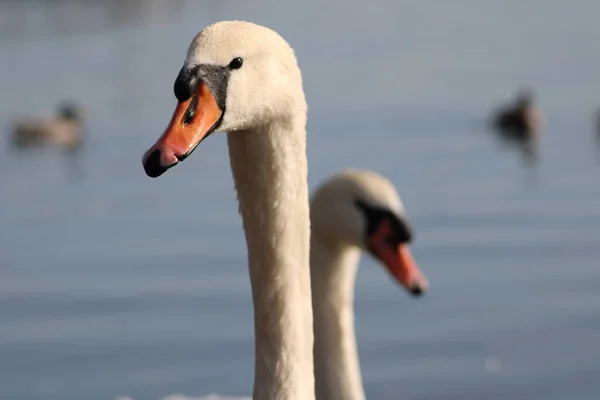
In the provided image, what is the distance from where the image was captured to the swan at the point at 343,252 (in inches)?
291

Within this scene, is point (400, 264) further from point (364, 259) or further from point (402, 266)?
point (364, 259)

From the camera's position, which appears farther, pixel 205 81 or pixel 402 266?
pixel 402 266

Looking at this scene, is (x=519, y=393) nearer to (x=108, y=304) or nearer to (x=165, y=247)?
(x=108, y=304)

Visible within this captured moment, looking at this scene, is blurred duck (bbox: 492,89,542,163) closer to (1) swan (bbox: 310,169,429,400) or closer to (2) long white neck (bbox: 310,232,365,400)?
(1) swan (bbox: 310,169,429,400)

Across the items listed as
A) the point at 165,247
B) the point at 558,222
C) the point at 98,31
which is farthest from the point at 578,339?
the point at 98,31

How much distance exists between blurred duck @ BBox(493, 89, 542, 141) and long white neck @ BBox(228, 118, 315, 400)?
15579 mm

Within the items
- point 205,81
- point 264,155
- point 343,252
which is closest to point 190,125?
point 205,81

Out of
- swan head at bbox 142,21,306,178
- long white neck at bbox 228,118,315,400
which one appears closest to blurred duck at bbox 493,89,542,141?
long white neck at bbox 228,118,315,400

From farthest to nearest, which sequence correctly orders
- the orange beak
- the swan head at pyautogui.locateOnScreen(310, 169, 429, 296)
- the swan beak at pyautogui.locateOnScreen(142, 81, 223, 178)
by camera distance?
the orange beak, the swan head at pyautogui.locateOnScreen(310, 169, 429, 296), the swan beak at pyautogui.locateOnScreen(142, 81, 223, 178)

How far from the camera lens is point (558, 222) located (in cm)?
1400

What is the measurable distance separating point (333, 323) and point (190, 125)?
149 inches

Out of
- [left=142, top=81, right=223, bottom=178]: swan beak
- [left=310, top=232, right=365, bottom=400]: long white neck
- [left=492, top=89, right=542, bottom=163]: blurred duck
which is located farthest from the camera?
[left=492, top=89, right=542, bottom=163]: blurred duck

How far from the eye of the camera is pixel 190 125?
12.7ft

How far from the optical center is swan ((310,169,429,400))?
7.38 m
